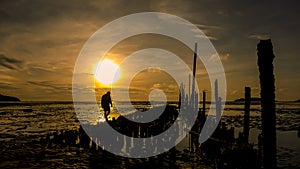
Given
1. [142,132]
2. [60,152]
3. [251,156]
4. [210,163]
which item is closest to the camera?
[251,156]

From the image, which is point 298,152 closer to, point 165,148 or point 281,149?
point 281,149

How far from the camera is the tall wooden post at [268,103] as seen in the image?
953 centimetres

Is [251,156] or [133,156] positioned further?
[133,156]

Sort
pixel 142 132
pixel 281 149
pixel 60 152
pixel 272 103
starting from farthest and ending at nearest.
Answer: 1. pixel 142 132
2. pixel 281 149
3. pixel 60 152
4. pixel 272 103

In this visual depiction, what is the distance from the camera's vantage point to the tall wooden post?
31.3 feet

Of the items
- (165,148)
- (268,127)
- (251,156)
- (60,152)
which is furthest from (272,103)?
(60,152)

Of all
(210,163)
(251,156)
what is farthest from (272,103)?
(210,163)

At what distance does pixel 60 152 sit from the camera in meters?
17.4

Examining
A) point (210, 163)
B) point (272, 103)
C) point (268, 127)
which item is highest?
point (272, 103)

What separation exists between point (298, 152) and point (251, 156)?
9.51m

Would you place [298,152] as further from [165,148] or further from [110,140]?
[110,140]

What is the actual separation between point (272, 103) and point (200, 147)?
432 inches

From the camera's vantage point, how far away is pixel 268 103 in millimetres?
9594

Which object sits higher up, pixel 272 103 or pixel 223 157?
pixel 272 103
